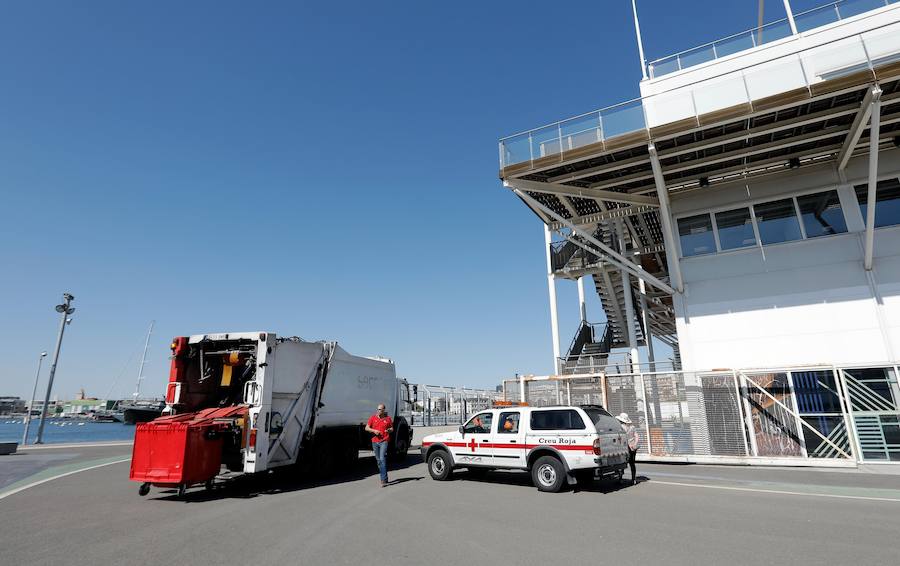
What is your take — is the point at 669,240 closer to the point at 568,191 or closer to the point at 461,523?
the point at 568,191

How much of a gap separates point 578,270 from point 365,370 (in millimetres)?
12372

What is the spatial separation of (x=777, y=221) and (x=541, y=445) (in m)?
13.7

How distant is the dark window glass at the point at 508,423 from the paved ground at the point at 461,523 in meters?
1.12

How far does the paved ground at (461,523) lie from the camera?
5023 mm

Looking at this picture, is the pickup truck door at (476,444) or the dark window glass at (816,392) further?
the dark window glass at (816,392)

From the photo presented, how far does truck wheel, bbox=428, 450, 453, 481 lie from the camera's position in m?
10.4

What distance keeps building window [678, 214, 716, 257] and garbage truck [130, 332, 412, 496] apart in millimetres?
13377

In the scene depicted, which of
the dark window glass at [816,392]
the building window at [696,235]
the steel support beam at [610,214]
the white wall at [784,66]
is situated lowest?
the dark window glass at [816,392]

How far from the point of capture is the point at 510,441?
31.4 feet

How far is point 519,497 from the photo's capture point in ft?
27.4

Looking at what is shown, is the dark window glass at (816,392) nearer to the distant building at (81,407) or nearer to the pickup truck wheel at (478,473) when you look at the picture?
the pickup truck wheel at (478,473)

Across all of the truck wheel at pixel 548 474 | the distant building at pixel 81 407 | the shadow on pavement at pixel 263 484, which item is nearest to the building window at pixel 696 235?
the truck wheel at pixel 548 474

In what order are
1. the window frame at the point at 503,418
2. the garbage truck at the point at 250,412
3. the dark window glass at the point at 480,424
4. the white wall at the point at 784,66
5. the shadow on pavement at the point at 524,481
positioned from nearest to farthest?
the garbage truck at the point at 250,412
the shadow on pavement at the point at 524,481
the window frame at the point at 503,418
the dark window glass at the point at 480,424
the white wall at the point at 784,66

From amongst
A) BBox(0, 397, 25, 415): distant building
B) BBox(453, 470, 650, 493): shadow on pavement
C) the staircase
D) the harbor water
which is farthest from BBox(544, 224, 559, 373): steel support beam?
BBox(0, 397, 25, 415): distant building
